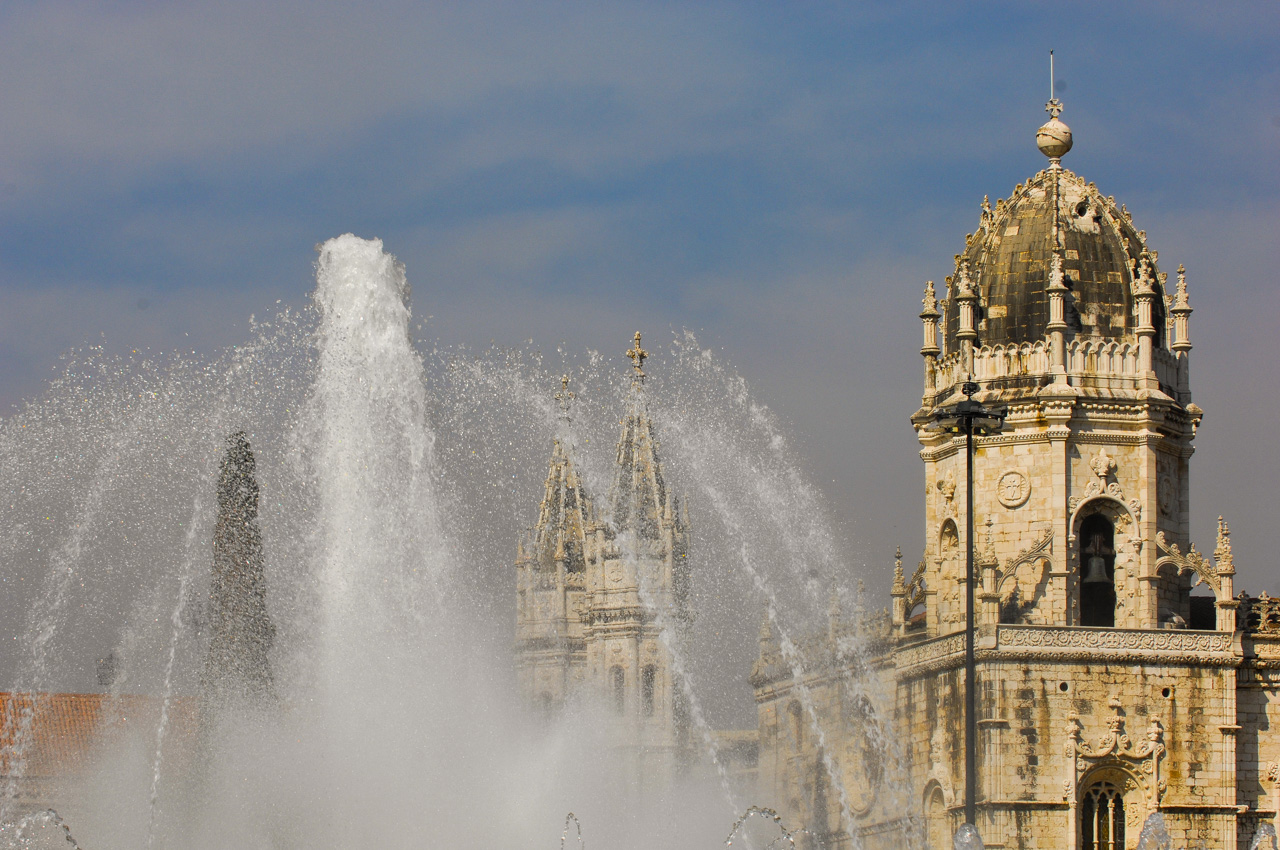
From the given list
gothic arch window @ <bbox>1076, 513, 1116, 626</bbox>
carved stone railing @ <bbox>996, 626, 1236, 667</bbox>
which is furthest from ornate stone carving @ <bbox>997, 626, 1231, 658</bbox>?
gothic arch window @ <bbox>1076, 513, 1116, 626</bbox>

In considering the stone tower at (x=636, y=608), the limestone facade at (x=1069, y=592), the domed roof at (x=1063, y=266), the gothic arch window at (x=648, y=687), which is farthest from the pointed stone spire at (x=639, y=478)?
the domed roof at (x=1063, y=266)

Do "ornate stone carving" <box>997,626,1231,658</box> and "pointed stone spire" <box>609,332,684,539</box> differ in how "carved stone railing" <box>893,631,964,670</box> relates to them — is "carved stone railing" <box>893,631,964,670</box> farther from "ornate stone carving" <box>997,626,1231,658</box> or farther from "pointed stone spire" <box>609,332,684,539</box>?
"pointed stone spire" <box>609,332,684,539</box>

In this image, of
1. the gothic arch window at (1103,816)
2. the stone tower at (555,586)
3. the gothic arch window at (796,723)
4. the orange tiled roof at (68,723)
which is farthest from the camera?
the stone tower at (555,586)

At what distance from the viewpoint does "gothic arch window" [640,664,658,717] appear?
7831cm

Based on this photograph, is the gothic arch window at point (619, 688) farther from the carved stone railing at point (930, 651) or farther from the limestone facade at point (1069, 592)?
the carved stone railing at point (930, 651)

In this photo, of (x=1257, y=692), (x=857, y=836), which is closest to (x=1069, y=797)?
(x=1257, y=692)

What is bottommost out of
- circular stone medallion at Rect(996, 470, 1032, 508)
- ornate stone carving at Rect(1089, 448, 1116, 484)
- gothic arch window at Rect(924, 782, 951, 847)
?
gothic arch window at Rect(924, 782, 951, 847)

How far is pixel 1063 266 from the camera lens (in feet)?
158

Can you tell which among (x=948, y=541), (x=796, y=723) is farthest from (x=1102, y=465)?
(x=796, y=723)

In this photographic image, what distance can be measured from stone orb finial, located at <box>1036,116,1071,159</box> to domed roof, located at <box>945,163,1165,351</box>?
2.09ft

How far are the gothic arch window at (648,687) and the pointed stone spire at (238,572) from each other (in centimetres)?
3356

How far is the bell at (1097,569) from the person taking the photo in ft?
156

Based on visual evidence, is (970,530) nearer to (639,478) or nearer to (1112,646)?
(1112,646)

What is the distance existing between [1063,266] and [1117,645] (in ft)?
30.0
